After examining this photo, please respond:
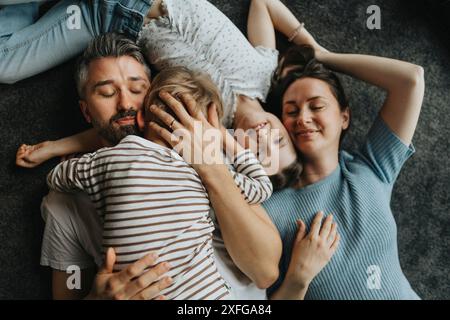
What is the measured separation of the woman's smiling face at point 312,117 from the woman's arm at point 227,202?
29 cm

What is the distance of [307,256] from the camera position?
3.98 ft

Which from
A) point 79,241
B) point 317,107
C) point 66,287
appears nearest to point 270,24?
point 317,107

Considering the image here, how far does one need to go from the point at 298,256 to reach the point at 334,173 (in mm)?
306

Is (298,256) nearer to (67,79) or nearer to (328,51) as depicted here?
(328,51)

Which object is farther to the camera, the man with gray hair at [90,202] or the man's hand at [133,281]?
the man with gray hair at [90,202]

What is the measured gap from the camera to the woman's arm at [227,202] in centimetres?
112

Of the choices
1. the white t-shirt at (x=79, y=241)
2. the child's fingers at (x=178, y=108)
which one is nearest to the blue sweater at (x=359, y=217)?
the white t-shirt at (x=79, y=241)

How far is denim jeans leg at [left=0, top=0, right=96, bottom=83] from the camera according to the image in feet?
4.38

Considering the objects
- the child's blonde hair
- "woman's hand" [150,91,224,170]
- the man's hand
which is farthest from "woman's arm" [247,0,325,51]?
the man's hand

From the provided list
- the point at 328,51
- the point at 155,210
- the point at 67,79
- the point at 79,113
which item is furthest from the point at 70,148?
the point at 328,51

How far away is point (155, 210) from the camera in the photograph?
3.42 feet

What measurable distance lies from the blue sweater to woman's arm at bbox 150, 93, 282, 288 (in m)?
0.13

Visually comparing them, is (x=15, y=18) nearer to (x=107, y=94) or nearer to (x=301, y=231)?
(x=107, y=94)

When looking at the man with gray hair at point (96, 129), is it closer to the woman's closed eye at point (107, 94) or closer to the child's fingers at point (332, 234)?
the woman's closed eye at point (107, 94)
